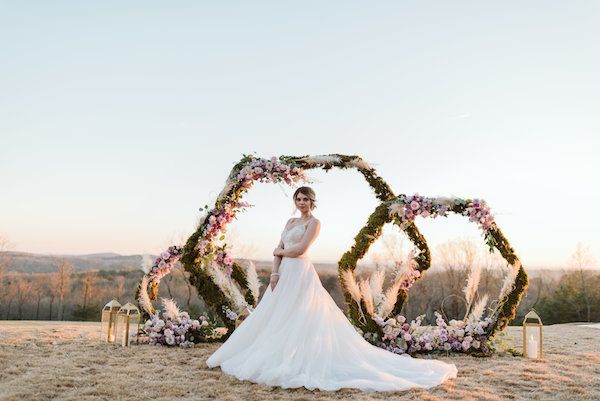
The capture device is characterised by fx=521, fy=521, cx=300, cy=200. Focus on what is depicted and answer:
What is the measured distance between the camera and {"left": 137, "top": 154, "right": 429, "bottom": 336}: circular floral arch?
31.2 feet

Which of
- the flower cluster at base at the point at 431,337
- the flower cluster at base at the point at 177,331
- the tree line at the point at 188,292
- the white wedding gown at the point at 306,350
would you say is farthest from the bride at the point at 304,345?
the tree line at the point at 188,292

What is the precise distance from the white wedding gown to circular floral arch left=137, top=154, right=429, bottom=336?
8.23 feet

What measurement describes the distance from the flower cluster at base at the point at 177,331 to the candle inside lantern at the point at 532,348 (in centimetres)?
558

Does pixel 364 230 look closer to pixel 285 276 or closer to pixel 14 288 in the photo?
pixel 285 276

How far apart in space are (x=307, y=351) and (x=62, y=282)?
20673mm

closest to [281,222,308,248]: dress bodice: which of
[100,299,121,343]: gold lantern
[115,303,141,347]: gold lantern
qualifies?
[115,303,141,347]: gold lantern

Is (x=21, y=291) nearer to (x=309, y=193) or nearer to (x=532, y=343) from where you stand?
(x=309, y=193)

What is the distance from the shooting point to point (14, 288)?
23422mm

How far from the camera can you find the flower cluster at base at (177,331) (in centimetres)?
927

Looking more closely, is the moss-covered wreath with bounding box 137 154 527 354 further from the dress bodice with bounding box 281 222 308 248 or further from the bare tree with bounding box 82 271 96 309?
the bare tree with bounding box 82 271 96 309

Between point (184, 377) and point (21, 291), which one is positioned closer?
point (184, 377)

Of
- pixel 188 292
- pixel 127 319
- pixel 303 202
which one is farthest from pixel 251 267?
pixel 188 292

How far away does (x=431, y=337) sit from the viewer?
9008 mm

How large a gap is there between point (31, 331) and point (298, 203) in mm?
7345
